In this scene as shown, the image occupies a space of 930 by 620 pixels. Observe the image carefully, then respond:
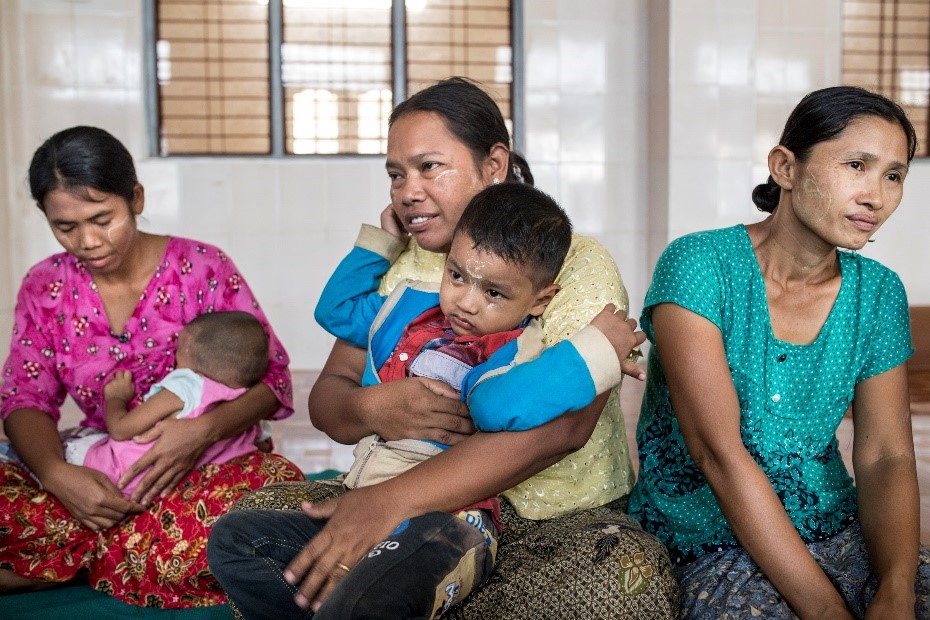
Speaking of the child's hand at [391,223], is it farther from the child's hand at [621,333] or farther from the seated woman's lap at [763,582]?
the seated woman's lap at [763,582]

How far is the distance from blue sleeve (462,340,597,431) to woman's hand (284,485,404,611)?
0.26m

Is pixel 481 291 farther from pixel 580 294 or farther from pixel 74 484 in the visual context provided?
pixel 74 484

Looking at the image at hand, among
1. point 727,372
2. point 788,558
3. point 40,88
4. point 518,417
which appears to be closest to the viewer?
point 518,417

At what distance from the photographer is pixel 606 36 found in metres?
6.97

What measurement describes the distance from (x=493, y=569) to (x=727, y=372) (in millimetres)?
629

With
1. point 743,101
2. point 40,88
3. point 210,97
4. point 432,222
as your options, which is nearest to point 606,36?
point 743,101

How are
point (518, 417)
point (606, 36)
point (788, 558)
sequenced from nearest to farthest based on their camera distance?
point (518, 417), point (788, 558), point (606, 36)

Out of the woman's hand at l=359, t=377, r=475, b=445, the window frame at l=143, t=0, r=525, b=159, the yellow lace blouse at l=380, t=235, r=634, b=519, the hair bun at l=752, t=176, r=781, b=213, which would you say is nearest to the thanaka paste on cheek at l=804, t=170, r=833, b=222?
the hair bun at l=752, t=176, r=781, b=213

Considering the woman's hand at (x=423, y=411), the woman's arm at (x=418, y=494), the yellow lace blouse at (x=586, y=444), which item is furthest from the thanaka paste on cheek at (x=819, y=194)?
the woman's hand at (x=423, y=411)

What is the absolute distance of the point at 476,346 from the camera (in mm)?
1959

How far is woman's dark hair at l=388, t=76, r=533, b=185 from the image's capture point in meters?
2.19

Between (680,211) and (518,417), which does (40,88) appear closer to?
(680,211)

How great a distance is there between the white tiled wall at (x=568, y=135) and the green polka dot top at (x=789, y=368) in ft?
15.1

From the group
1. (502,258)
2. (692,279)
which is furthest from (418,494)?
(692,279)
